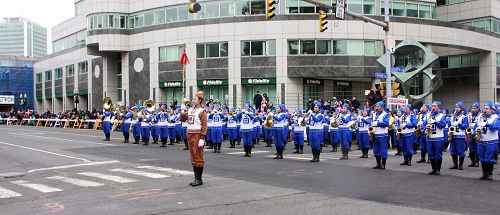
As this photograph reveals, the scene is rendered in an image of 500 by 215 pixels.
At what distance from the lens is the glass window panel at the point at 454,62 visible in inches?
2215

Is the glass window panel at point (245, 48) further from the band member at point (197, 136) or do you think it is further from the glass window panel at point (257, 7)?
the band member at point (197, 136)

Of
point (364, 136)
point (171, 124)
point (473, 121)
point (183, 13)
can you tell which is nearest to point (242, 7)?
point (183, 13)

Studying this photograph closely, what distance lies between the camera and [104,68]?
57875mm

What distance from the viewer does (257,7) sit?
4553 centimetres

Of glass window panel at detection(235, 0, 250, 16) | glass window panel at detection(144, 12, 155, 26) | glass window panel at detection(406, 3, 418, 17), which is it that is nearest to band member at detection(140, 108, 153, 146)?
glass window panel at detection(235, 0, 250, 16)

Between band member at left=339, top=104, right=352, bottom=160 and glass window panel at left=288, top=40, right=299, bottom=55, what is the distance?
79.6ft

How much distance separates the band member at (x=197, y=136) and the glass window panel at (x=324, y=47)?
33.3 m

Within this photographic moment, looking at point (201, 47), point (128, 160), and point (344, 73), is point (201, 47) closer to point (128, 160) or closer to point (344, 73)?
point (344, 73)

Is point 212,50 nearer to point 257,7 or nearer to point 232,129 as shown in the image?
point 257,7

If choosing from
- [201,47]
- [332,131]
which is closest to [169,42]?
[201,47]

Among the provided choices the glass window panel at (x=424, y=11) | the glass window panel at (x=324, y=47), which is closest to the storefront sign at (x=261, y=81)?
the glass window panel at (x=324, y=47)

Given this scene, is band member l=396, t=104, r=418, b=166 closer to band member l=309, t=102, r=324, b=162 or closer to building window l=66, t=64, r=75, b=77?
band member l=309, t=102, r=324, b=162

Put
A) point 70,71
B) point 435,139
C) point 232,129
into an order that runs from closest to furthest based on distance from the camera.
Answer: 1. point 435,139
2. point 232,129
3. point 70,71

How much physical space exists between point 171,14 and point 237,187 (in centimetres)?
3956
